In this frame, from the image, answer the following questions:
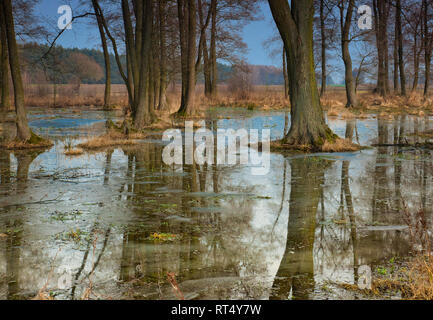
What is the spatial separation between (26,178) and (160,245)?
5.54 m

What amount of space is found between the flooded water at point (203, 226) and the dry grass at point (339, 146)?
1.77 meters

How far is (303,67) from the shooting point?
14148 mm

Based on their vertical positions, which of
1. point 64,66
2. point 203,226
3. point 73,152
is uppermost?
point 64,66

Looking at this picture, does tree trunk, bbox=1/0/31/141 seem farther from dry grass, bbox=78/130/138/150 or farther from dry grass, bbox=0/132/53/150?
dry grass, bbox=78/130/138/150

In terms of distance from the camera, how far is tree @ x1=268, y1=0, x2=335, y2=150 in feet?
46.4

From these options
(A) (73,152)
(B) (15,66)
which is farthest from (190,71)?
(A) (73,152)

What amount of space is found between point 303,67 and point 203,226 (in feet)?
28.7

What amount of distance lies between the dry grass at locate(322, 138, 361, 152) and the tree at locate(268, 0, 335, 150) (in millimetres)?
221

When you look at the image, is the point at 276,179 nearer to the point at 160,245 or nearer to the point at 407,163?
the point at 407,163

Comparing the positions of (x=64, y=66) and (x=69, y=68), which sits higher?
(x=69, y=68)

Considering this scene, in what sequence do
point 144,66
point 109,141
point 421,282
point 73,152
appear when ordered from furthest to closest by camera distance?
point 144,66
point 109,141
point 73,152
point 421,282

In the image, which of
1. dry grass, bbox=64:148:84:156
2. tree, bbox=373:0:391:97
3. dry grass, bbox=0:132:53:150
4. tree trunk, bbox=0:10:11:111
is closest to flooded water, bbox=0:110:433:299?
dry grass, bbox=64:148:84:156

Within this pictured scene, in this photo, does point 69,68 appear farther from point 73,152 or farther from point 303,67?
point 303,67
